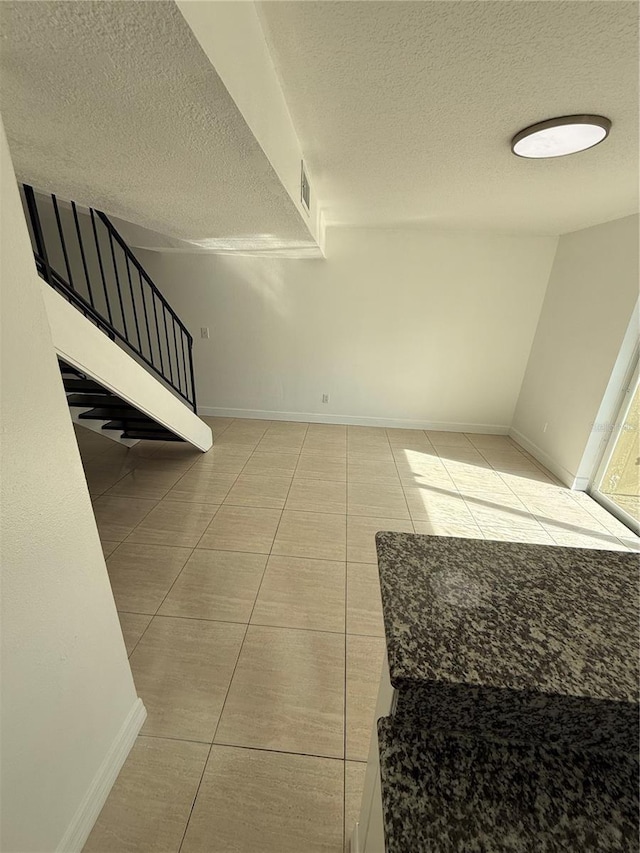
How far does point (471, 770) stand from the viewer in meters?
0.50

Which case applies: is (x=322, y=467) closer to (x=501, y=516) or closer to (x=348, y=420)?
(x=348, y=420)

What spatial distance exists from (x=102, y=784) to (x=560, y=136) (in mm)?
3079

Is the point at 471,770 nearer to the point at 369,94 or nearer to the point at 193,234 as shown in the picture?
the point at 369,94

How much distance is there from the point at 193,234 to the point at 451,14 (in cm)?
245

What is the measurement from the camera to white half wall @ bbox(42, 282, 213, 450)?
171 cm

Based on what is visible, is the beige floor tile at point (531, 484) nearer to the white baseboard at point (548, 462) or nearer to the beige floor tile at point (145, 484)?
the white baseboard at point (548, 462)

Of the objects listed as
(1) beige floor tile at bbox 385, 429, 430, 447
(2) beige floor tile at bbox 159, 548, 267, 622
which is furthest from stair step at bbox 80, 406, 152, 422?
(1) beige floor tile at bbox 385, 429, 430, 447

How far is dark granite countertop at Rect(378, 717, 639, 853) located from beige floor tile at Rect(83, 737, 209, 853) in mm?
1144

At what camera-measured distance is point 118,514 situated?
2713 millimetres

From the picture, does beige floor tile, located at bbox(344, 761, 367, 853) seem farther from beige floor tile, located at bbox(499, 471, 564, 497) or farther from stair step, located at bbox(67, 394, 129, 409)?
stair step, located at bbox(67, 394, 129, 409)

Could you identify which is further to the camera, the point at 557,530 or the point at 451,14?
the point at 557,530

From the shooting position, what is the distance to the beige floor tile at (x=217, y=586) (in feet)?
6.26

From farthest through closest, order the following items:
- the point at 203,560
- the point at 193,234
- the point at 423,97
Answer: the point at 193,234 < the point at 203,560 < the point at 423,97

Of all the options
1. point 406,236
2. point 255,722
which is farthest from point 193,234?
point 255,722
